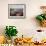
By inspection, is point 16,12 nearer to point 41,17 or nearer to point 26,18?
point 26,18

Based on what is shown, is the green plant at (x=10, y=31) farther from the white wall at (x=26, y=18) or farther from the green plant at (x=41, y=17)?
the green plant at (x=41, y=17)

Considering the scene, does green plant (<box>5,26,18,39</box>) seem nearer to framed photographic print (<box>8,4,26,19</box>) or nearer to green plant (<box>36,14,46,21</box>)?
framed photographic print (<box>8,4,26,19</box>)

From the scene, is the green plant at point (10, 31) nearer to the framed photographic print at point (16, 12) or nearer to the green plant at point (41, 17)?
the framed photographic print at point (16, 12)

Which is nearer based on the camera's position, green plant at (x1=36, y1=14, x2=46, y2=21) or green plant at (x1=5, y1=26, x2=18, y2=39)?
green plant at (x1=5, y1=26, x2=18, y2=39)

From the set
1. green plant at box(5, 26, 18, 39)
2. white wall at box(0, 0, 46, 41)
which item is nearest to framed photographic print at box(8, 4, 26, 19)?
white wall at box(0, 0, 46, 41)

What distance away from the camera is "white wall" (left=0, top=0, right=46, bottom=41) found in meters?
3.30

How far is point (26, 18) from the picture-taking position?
331 cm

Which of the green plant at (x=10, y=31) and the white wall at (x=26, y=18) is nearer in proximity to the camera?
the green plant at (x=10, y=31)

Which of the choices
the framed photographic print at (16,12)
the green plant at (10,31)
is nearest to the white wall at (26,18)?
the framed photographic print at (16,12)

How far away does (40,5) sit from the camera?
3307mm

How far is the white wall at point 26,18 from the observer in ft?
10.8

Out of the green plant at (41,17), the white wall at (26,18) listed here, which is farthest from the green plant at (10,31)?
the green plant at (41,17)

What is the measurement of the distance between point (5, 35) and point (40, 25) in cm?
70

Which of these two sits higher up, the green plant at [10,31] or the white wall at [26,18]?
the white wall at [26,18]
